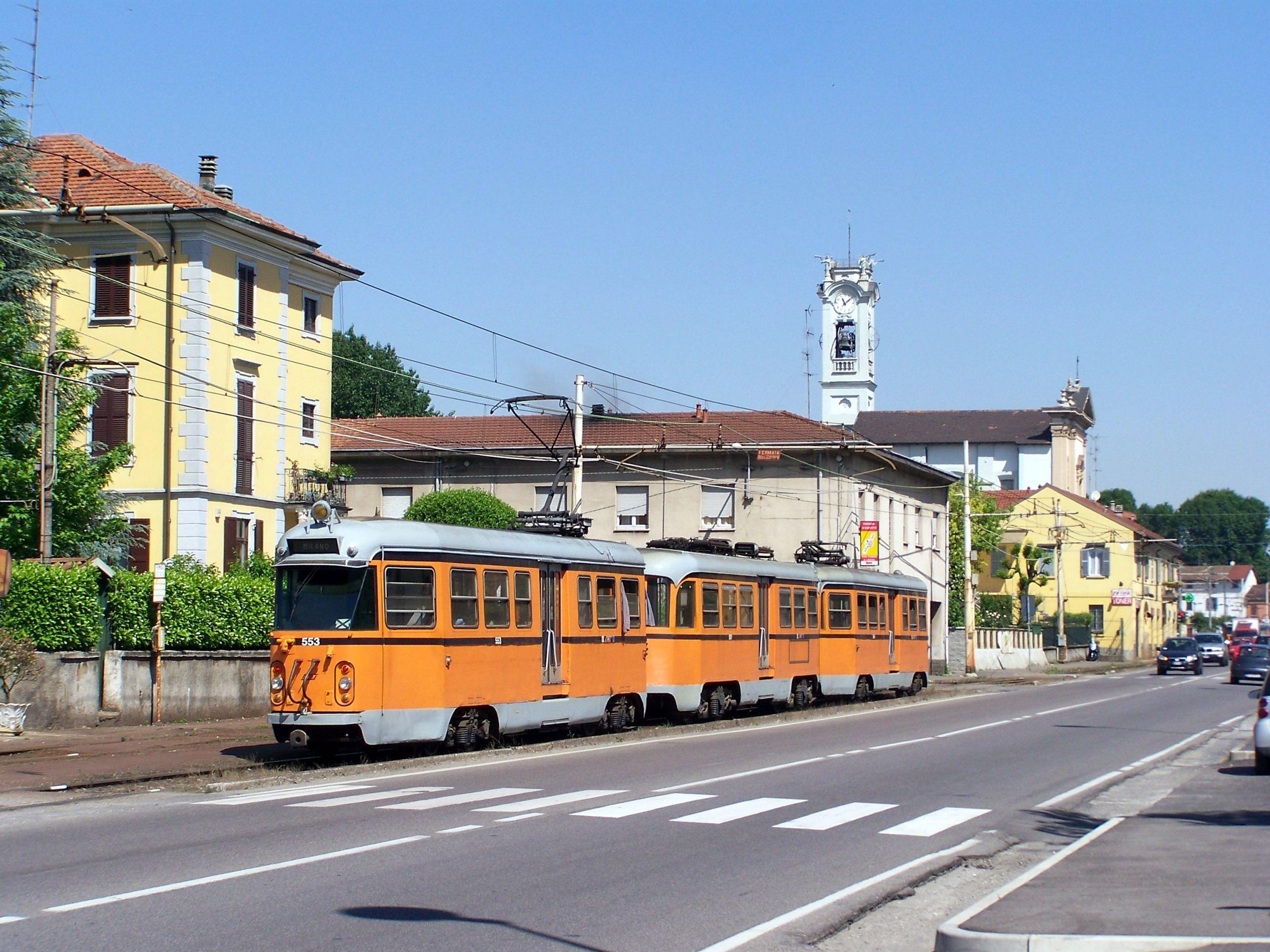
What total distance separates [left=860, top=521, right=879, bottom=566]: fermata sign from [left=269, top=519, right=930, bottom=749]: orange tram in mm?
19936

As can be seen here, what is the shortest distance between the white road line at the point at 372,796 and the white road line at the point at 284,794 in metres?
0.38

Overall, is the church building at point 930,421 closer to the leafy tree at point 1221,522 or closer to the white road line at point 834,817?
the leafy tree at point 1221,522

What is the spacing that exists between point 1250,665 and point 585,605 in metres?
34.9

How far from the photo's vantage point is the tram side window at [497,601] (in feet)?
65.4

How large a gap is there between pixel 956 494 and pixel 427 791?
64.3m

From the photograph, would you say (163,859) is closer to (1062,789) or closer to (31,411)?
(1062,789)

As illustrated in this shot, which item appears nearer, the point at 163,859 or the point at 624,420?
the point at 163,859

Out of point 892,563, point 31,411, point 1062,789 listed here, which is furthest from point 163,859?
point 892,563

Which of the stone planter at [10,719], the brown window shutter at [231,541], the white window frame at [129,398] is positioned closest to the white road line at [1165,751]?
the stone planter at [10,719]

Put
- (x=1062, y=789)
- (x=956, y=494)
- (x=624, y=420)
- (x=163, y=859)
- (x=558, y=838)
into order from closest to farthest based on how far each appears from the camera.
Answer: (x=163, y=859)
(x=558, y=838)
(x=1062, y=789)
(x=624, y=420)
(x=956, y=494)

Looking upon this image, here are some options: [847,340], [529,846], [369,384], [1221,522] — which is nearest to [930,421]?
[847,340]

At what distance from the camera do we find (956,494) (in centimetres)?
7675

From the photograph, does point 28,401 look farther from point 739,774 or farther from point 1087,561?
point 1087,561

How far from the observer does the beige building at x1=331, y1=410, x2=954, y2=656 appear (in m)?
Result: 51.2
